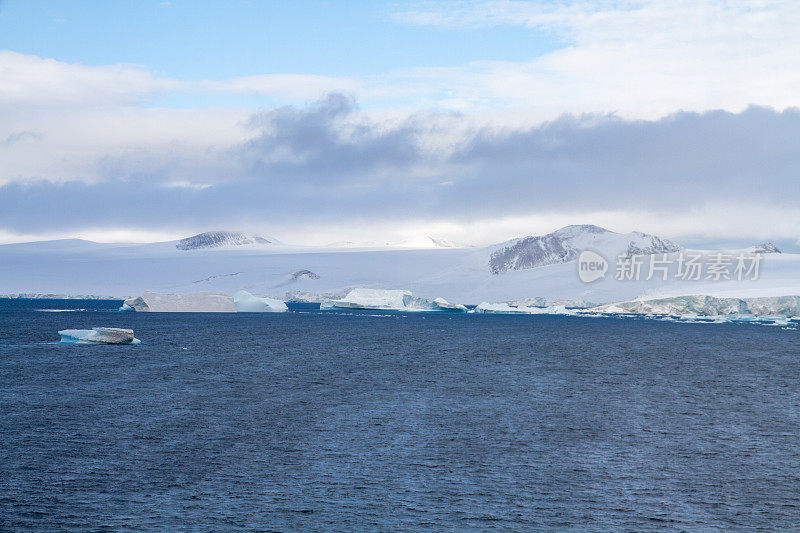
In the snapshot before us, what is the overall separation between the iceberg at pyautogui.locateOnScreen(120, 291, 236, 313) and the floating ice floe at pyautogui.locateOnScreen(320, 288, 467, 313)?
18.9m

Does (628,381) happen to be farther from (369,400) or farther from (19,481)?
(19,481)

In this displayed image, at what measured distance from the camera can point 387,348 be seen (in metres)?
57.7

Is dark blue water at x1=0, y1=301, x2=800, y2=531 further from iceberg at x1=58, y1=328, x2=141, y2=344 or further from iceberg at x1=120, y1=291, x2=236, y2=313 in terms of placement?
iceberg at x1=120, y1=291, x2=236, y2=313

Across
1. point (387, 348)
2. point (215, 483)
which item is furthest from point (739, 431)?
point (387, 348)

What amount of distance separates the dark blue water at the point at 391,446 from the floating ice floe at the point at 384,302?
284ft

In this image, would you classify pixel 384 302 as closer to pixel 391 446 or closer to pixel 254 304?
pixel 254 304

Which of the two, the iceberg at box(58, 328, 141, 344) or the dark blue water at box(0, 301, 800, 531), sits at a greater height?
the iceberg at box(58, 328, 141, 344)

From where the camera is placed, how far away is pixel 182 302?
375 ft

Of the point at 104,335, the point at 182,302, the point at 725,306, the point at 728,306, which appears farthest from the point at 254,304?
the point at 104,335

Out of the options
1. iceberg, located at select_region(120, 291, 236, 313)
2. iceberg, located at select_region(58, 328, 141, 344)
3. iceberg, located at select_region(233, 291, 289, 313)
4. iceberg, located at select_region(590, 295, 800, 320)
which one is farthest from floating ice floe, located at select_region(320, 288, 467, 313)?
iceberg, located at select_region(58, 328, 141, 344)

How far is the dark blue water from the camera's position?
568 inches

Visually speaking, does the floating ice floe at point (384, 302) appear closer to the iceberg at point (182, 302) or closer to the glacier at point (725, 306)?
the iceberg at point (182, 302)

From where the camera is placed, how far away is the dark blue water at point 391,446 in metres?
14.4

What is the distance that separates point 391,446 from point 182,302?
98.7m
